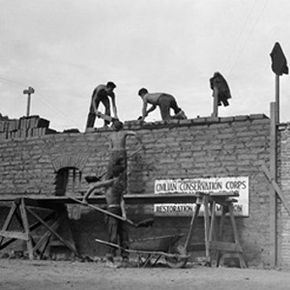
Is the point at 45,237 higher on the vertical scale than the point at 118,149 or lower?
lower

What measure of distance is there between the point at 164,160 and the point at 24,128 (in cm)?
496

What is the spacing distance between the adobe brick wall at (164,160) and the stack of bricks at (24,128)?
0.72 feet

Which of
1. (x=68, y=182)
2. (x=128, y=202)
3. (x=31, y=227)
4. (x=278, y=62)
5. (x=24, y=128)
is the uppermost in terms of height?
(x=278, y=62)

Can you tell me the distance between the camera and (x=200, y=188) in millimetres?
15078

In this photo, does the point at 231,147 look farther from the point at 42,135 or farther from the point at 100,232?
the point at 42,135

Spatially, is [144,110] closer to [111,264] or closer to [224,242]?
[224,242]

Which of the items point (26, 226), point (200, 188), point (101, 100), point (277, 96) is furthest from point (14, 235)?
point (277, 96)

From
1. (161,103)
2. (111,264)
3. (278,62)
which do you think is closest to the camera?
(111,264)

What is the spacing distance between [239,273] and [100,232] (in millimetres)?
6109

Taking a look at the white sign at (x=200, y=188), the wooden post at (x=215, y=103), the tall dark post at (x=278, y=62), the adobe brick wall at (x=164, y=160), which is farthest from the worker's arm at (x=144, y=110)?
the tall dark post at (x=278, y=62)

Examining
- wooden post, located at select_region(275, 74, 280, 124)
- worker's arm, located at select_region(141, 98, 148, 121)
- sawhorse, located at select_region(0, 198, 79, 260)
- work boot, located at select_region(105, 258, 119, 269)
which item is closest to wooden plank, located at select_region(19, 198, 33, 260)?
sawhorse, located at select_region(0, 198, 79, 260)

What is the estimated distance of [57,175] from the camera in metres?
17.3

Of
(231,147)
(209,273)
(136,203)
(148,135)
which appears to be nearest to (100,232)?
(136,203)

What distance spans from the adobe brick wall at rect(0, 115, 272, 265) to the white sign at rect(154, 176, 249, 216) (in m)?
0.14
